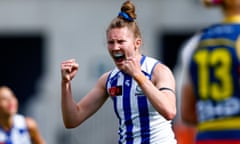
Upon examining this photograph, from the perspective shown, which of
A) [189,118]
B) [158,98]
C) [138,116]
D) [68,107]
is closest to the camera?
[189,118]

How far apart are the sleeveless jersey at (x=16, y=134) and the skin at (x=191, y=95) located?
21.5 feet

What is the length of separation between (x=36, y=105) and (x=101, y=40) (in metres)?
1.99

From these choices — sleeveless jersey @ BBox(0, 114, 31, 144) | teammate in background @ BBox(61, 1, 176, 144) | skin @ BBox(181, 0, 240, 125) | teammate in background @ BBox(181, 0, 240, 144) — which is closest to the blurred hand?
teammate in background @ BBox(61, 1, 176, 144)

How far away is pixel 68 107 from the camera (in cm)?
981

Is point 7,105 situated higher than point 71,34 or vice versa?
point 71,34

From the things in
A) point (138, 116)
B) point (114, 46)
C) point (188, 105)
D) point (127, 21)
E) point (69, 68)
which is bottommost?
point (138, 116)

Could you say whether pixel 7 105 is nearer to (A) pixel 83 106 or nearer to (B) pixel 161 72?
(A) pixel 83 106

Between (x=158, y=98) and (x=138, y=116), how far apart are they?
697 millimetres

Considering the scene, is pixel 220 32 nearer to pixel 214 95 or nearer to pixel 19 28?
pixel 214 95

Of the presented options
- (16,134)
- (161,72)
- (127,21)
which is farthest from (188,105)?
(16,134)

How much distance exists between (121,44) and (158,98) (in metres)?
0.75

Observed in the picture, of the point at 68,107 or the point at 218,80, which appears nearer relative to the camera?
the point at 218,80

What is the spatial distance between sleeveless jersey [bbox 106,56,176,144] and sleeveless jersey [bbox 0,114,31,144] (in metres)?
4.83

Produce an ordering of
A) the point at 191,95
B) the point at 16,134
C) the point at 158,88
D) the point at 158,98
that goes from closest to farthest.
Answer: the point at 191,95, the point at 158,98, the point at 158,88, the point at 16,134
